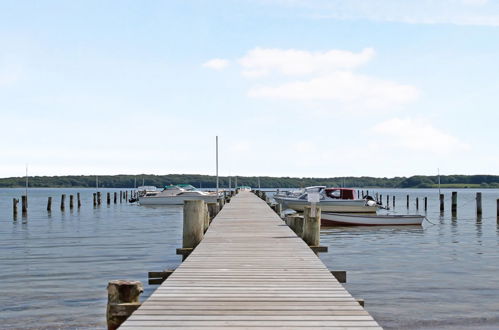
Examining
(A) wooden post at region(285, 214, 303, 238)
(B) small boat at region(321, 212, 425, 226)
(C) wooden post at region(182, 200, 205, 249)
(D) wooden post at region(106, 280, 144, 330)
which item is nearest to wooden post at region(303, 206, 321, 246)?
(A) wooden post at region(285, 214, 303, 238)

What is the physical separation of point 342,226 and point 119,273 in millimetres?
21562

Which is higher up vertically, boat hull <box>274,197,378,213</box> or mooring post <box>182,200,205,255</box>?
mooring post <box>182,200,205,255</box>

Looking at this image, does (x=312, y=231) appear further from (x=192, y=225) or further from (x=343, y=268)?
(x=343, y=268)

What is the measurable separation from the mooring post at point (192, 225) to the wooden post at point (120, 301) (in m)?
7.02

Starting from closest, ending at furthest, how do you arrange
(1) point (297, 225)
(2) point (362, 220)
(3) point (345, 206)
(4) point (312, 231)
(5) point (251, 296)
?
(5) point (251, 296), (4) point (312, 231), (1) point (297, 225), (2) point (362, 220), (3) point (345, 206)

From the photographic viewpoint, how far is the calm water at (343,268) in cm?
1249

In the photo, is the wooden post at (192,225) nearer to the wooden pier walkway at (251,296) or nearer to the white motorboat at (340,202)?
the wooden pier walkway at (251,296)

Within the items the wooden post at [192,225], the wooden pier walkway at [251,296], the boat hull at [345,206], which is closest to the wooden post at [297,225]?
the wooden post at [192,225]

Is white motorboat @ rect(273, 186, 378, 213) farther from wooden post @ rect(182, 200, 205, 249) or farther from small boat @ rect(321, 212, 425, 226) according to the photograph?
wooden post @ rect(182, 200, 205, 249)

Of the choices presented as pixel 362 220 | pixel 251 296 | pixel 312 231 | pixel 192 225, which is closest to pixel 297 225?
pixel 312 231

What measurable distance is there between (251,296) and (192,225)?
7013 mm

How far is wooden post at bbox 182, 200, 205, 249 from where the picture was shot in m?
14.7

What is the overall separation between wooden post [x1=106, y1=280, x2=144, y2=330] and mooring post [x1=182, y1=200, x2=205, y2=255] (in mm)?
7022

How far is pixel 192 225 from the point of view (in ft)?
48.8
